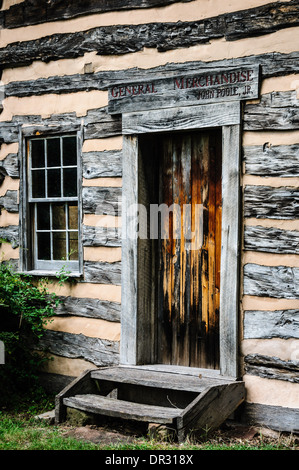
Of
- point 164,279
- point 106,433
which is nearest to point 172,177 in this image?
point 164,279

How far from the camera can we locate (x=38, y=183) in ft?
23.2

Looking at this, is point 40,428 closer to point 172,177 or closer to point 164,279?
point 164,279

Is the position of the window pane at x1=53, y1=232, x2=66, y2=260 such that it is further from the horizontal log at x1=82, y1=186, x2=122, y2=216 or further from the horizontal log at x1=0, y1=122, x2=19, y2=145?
the horizontal log at x1=0, y1=122, x2=19, y2=145

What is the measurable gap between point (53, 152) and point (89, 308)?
6.03 feet

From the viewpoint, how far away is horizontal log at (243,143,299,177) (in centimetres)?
532

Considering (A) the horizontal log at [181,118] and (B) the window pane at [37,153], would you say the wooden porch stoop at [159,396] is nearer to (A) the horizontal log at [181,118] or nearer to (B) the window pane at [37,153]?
(A) the horizontal log at [181,118]

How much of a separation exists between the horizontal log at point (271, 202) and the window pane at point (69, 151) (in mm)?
2146

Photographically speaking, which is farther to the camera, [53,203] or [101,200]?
[53,203]

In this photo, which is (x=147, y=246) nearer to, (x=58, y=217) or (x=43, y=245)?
(x=58, y=217)

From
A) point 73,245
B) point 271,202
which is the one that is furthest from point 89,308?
point 271,202

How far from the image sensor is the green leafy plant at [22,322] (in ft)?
21.3

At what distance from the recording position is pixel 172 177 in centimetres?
620

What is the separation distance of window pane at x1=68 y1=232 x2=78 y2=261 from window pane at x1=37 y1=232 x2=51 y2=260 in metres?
0.32
